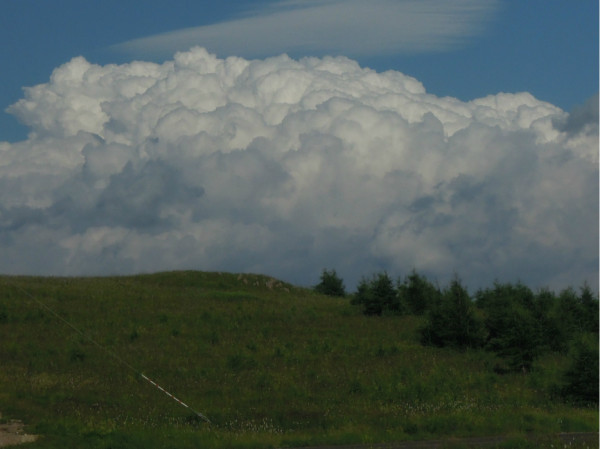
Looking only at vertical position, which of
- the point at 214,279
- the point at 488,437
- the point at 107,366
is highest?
the point at 214,279

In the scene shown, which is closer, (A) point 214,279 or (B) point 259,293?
(B) point 259,293

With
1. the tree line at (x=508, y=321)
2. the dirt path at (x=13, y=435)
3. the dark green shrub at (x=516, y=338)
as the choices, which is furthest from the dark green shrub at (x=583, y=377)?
the dirt path at (x=13, y=435)

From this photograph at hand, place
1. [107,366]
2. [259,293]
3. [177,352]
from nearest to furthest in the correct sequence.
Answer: [107,366]
[177,352]
[259,293]

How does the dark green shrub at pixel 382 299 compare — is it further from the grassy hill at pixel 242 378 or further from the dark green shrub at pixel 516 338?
the dark green shrub at pixel 516 338

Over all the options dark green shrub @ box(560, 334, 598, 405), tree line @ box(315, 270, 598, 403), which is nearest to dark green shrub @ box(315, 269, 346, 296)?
tree line @ box(315, 270, 598, 403)

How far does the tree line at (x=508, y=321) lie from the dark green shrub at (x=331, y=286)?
18.5 m

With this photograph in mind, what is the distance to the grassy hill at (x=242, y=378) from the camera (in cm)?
2180

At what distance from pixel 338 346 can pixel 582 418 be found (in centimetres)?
1584

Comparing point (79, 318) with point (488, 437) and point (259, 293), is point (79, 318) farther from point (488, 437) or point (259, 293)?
point (488, 437)

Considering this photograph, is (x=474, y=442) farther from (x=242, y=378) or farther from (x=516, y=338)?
(x=516, y=338)

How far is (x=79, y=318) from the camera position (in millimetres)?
43219

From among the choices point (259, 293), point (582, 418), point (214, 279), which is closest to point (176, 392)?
point (582, 418)

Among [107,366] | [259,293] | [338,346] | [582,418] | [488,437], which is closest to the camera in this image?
[488,437]

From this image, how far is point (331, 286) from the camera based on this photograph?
74.2m
